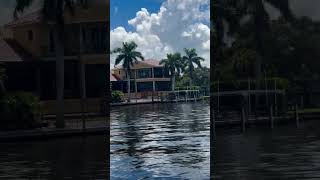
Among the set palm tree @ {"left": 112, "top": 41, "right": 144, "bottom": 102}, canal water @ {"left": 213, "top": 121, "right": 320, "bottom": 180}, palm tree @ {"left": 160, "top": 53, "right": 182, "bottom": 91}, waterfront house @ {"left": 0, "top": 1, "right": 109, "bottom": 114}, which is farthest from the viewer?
palm tree @ {"left": 160, "top": 53, "right": 182, "bottom": 91}

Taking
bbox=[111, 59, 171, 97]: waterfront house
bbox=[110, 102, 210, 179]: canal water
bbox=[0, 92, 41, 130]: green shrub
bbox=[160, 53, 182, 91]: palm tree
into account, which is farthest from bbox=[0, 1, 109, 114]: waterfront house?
bbox=[160, 53, 182, 91]: palm tree

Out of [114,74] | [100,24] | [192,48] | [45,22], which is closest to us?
[45,22]

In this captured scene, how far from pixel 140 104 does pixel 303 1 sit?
3.08 meters

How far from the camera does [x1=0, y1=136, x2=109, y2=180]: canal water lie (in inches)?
309

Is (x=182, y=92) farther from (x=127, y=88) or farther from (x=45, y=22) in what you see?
(x=45, y=22)

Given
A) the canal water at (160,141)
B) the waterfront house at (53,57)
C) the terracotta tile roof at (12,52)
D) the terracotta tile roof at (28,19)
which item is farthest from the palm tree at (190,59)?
the terracotta tile roof at (12,52)

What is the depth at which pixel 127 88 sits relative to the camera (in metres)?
8.92

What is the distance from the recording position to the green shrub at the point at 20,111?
7121mm

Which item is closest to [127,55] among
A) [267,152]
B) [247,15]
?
[247,15]

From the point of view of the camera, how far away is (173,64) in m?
9.75

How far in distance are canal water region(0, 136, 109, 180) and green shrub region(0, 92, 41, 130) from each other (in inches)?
16.2

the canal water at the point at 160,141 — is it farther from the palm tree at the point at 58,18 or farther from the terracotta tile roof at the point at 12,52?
the terracotta tile roof at the point at 12,52

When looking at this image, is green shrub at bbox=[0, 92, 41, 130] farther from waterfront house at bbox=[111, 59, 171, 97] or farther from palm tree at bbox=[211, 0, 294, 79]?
palm tree at bbox=[211, 0, 294, 79]

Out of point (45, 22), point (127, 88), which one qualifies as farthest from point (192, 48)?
point (45, 22)
